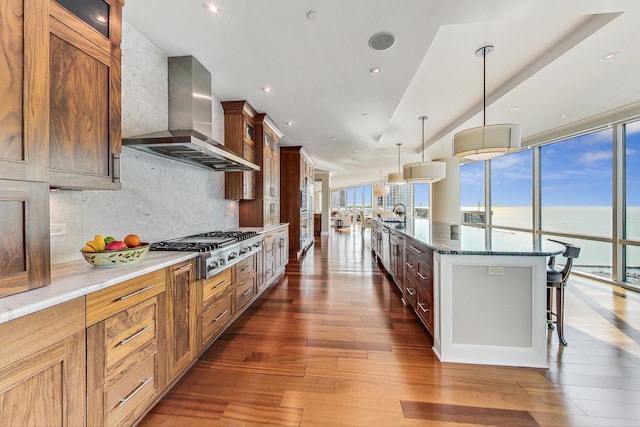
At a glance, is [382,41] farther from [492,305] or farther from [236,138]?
[492,305]

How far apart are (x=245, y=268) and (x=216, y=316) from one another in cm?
68

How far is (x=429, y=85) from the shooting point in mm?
3352

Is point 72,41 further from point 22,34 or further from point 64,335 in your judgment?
point 64,335

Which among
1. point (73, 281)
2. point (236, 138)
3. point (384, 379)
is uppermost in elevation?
point (236, 138)

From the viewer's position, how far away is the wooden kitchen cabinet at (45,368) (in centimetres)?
84

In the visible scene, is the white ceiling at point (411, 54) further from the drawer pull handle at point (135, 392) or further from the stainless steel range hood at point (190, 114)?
the drawer pull handle at point (135, 392)

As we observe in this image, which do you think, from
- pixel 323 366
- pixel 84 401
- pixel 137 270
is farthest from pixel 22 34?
pixel 323 366

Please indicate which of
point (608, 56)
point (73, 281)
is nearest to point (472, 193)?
point (608, 56)

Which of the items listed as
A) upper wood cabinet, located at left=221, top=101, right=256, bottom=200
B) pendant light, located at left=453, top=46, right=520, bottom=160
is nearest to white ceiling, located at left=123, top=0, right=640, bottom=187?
upper wood cabinet, located at left=221, top=101, right=256, bottom=200

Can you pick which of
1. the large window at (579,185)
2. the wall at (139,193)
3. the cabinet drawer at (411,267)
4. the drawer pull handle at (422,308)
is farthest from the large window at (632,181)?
the wall at (139,193)

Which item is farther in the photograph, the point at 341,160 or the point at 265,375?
the point at 341,160

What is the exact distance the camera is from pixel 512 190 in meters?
5.95

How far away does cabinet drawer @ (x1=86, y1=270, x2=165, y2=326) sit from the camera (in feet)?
3.72

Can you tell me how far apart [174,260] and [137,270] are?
28 centimetres
